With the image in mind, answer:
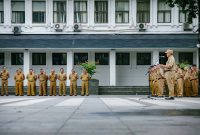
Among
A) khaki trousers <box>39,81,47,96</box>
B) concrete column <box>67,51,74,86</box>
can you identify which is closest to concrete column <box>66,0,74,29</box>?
concrete column <box>67,51,74,86</box>

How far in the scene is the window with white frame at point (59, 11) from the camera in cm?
4250

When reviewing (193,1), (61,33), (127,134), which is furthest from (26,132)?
(61,33)

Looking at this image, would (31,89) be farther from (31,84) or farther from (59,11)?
(59,11)

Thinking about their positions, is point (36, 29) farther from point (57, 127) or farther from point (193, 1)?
point (57, 127)

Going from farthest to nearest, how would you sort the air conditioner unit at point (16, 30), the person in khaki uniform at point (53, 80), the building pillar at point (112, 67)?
the air conditioner unit at point (16, 30) → the building pillar at point (112, 67) → the person in khaki uniform at point (53, 80)

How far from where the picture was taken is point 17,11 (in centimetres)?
4250

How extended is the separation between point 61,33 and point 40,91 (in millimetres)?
8676

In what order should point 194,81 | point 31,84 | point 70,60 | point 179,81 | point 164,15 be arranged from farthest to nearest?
point 164,15 < point 70,60 < point 31,84 < point 194,81 < point 179,81

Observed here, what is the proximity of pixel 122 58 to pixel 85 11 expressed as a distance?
17.9 ft

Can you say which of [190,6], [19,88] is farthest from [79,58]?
[190,6]

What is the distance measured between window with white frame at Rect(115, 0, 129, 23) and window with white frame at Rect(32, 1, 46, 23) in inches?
258

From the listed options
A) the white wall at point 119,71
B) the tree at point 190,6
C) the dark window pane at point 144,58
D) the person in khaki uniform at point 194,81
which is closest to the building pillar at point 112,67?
the white wall at point 119,71

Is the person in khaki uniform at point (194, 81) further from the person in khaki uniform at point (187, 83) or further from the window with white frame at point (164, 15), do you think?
the window with white frame at point (164, 15)

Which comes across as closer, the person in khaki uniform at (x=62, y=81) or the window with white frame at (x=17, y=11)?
the person in khaki uniform at (x=62, y=81)
